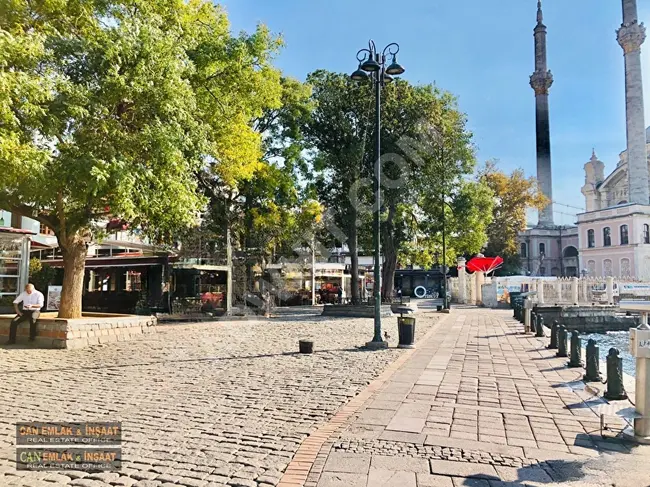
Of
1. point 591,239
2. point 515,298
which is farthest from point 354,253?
point 591,239

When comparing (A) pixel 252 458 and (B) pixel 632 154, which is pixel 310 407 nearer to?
(A) pixel 252 458

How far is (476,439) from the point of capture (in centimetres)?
490

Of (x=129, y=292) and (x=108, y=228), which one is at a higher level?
(x=108, y=228)

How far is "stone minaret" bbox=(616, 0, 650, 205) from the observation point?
53875 mm

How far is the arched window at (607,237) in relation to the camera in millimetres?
55031

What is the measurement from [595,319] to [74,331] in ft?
89.4

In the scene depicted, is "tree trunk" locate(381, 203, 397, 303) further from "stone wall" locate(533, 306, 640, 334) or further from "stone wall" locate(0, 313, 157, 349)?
"stone wall" locate(0, 313, 157, 349)

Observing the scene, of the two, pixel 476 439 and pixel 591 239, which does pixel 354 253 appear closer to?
pixel 476 439

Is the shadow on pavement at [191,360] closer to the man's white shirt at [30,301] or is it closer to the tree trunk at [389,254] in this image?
the man's white shirt at [30,301]

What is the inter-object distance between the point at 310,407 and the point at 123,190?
19.3 feet

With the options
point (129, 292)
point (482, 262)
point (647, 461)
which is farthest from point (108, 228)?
point (482, 262)

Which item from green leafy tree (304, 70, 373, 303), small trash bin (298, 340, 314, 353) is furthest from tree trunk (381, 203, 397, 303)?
small trash bin (298, 340, 314, 353)

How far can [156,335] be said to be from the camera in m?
14.0

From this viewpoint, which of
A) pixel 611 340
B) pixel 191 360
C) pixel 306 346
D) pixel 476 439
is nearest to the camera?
pixel 476 439
